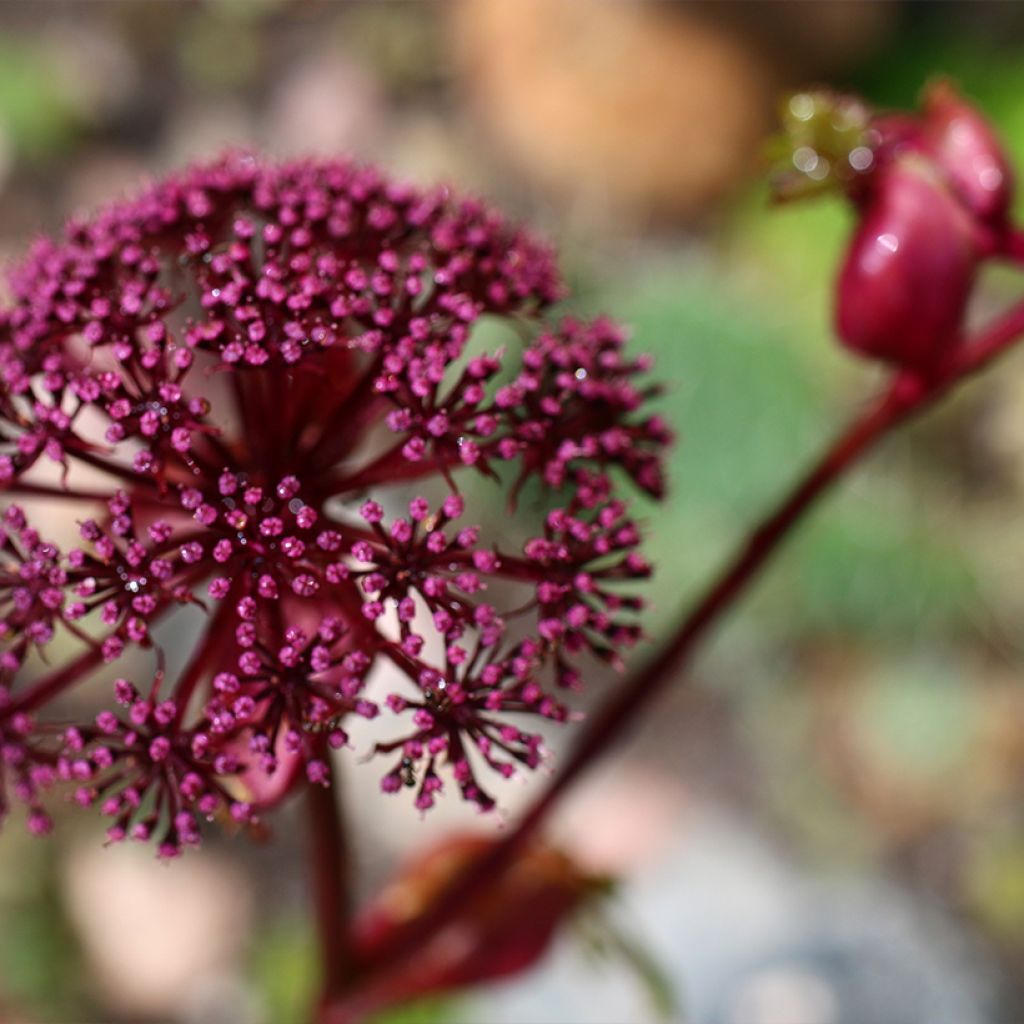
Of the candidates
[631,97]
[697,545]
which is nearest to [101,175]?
[631,97]

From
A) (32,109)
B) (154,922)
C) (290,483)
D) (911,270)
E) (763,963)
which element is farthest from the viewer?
(32,109)

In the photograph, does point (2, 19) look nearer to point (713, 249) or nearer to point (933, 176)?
point (713, 249)

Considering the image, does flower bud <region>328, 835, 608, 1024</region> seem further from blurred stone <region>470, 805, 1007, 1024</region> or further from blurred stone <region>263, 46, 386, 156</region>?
blurred stone <region>263, 46, 386, 156</region>

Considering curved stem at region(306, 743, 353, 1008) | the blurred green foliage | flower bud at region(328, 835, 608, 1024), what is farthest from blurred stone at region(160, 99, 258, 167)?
curved stem at region(306, 743, 353, 1008)

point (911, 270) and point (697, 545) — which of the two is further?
point (697, 545)

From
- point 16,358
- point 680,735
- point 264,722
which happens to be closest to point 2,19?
point 680,735

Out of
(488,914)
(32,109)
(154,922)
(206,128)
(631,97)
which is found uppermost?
(32,109)

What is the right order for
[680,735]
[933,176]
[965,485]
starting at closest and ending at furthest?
[933,176] → [680,735] → [965,485]

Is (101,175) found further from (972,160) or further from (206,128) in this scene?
(972,160)
